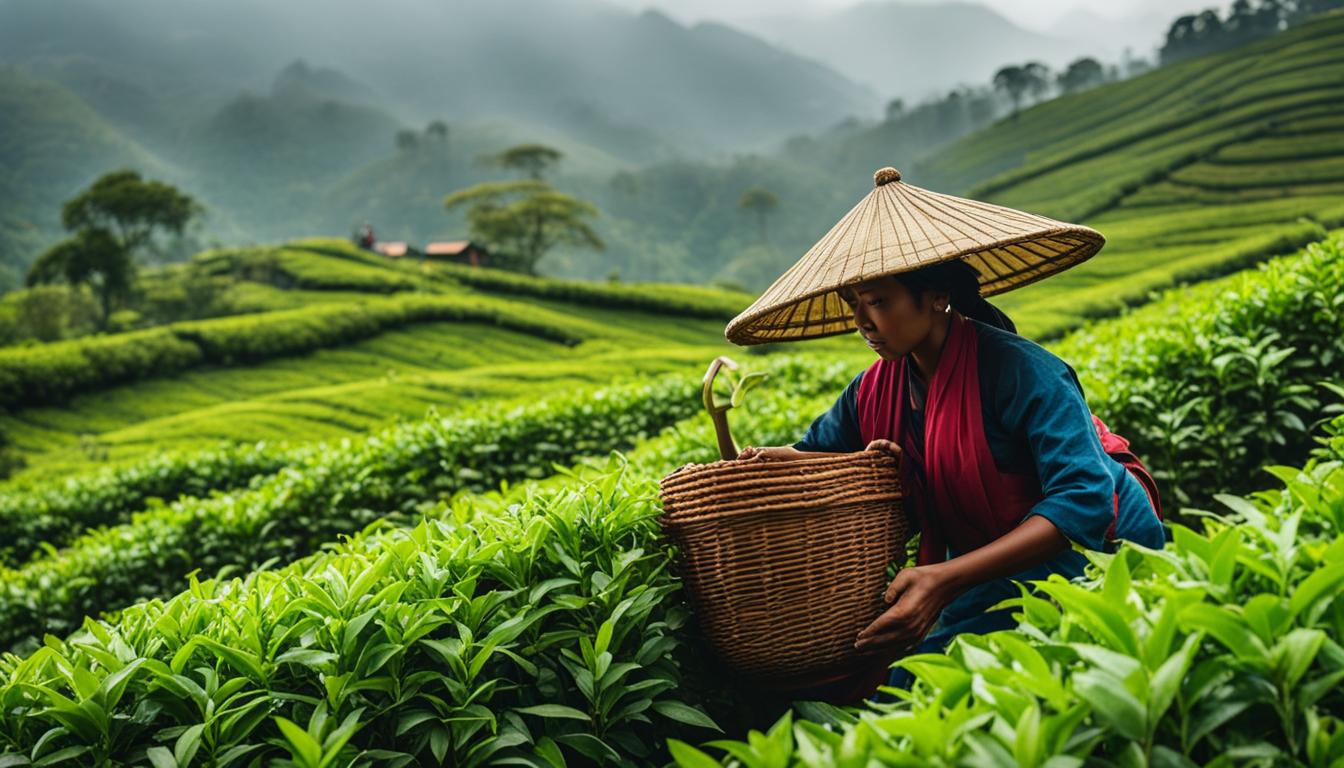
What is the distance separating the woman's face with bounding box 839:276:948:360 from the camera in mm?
1720

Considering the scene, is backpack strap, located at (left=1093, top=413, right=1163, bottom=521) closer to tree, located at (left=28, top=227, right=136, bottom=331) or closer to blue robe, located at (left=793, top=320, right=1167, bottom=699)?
blue robe, located at (left=793, top=320, right=1167, bottom=699)

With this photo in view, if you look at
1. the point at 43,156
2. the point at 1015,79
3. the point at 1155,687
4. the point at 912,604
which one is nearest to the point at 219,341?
the point at 912,604

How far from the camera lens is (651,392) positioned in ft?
20.5

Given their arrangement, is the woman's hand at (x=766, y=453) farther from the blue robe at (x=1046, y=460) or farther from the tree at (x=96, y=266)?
the tree at (x=96, y=266)

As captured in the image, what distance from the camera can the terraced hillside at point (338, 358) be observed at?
15.1 meters

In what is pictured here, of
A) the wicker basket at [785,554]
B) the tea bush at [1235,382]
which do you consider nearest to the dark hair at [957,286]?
the wicker basket at [785,554]

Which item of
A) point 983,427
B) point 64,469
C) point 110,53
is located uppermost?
point 110,53

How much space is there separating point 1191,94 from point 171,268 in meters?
49.6

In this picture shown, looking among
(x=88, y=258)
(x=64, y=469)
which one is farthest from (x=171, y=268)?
(x=64, y=469)

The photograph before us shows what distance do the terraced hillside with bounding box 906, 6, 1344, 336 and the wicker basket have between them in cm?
1385

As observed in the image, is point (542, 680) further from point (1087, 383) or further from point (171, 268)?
point (171, 268)

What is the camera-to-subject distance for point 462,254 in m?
44.2

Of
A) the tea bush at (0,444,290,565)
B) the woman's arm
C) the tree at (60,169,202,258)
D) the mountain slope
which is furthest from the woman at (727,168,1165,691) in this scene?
the mountain slope

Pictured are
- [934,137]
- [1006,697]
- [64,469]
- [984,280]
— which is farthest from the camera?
[934,137]
